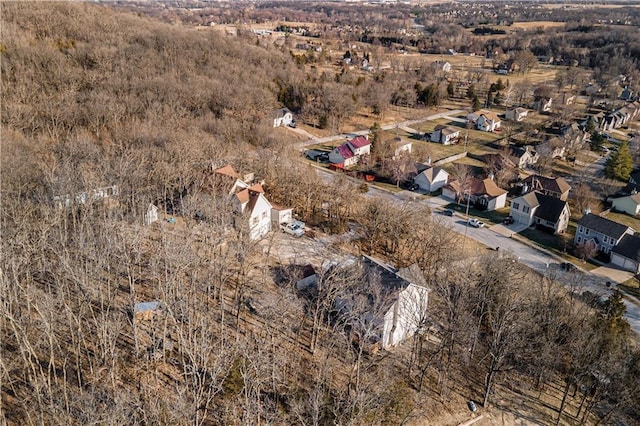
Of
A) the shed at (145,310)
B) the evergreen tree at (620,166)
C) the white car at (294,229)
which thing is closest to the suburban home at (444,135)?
the evergreen tree at (620,166)

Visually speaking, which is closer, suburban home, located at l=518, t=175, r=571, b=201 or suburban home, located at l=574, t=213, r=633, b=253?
suburban home, located at l=574, t=213, r=633, b=253

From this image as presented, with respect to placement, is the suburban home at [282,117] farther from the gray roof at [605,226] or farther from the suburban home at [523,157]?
the gray roof at [605,226]

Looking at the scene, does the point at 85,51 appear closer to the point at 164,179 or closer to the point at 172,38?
the point at 172,38

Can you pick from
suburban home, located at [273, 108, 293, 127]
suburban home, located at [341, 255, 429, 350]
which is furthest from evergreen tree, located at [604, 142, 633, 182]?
suburban home, located at [273, 108, 293, 127]

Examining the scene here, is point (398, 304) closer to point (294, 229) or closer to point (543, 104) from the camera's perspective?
point (294, 229)

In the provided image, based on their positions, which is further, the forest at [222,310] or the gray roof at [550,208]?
the gray roof at [550,208]

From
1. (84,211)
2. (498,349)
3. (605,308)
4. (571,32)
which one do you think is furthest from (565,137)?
(571,32)

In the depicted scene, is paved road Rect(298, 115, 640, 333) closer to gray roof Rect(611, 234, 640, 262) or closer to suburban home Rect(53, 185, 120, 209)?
gray roof Rect(611, 234, 640, 262)
